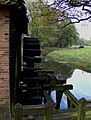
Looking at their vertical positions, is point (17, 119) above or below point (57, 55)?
above

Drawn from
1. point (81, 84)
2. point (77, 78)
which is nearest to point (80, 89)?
point (81, 84)

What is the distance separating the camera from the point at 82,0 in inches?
365

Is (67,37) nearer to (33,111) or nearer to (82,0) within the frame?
(82,0)

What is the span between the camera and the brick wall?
18.7 ft

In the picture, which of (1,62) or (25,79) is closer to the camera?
(1,62)

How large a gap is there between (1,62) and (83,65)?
78.4 ft

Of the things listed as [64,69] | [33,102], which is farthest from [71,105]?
[64,69]

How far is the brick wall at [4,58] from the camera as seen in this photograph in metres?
5.70

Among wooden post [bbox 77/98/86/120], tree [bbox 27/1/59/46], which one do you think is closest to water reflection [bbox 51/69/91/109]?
tree [bbox 27/1/59/46]

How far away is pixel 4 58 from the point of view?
226 inches

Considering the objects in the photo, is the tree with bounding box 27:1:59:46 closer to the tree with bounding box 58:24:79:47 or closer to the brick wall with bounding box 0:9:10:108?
the tree with bounding box 58:24:79:47

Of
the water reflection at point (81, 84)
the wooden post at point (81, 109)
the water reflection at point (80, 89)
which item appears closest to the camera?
the wooden post at point (81, 109)

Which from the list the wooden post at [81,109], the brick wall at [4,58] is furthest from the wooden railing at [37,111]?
the brick wall at [4,58]

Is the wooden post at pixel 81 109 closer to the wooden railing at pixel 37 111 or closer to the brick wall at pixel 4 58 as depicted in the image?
the wooden railing at pixel 37 111
